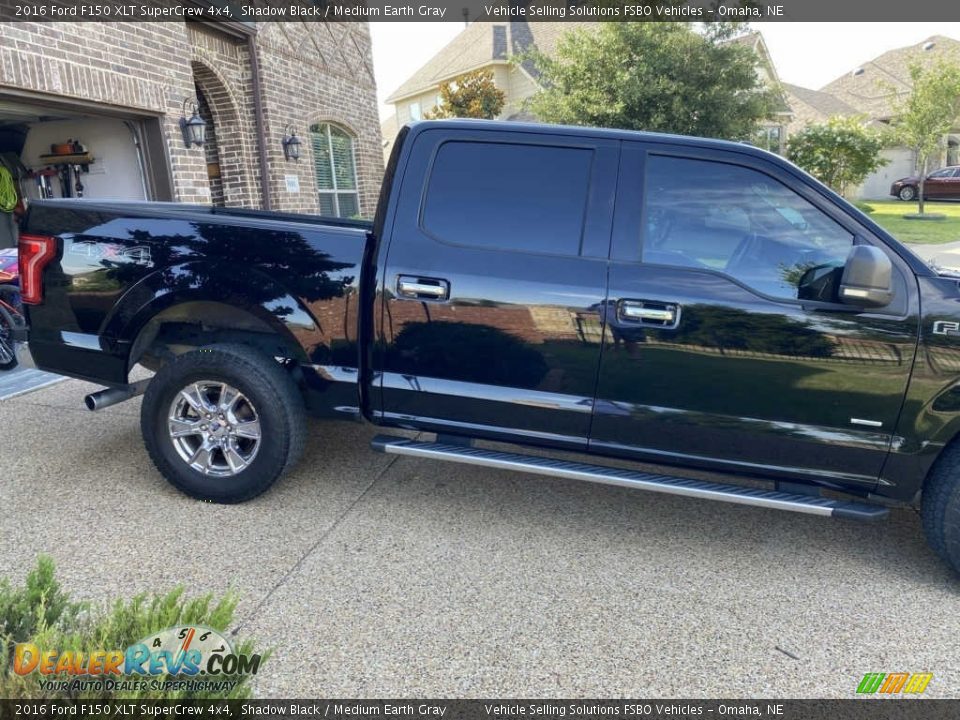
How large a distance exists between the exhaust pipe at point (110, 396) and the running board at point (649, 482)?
1520 mm

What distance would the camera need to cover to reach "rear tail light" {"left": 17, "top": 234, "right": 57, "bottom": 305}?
3430 mm

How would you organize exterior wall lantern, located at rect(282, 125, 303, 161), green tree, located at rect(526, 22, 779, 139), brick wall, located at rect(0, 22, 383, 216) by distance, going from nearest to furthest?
brick wall, located at rect(0, 22, 383, 216) → exterior wall lantern, located at rect(282, 125, 303, 161) → green tree, located at rect(526, 22, 779, 139)

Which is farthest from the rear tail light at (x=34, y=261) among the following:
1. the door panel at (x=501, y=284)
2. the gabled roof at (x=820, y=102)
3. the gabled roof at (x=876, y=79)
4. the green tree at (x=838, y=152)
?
the gabled roof at (x=876, y=79)

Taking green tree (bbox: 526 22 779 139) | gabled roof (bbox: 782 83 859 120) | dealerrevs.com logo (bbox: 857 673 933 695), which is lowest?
dealerrevs.com logo (bbox: 857 673 933 695)

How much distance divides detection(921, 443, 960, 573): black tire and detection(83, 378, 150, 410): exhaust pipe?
13.2 ft

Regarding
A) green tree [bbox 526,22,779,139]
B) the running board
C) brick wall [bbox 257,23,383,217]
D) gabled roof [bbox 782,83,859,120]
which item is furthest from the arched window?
gabled roof [bbox 782,83,859,120]

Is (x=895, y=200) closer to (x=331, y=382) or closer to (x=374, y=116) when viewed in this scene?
(x=374, y=116)

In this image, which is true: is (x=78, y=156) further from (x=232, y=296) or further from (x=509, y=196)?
(x=509, y=196)

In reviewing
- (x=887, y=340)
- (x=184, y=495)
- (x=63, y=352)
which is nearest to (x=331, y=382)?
(x=184, y=495)

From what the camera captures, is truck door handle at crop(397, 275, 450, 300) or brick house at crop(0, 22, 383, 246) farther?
brick house at crop(0, 22, 383, 246)

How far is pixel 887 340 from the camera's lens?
107 inches

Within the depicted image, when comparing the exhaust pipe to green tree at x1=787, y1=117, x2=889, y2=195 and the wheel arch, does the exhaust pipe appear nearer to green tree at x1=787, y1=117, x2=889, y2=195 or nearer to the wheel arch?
the wheel arch

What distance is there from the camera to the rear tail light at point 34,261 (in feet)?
11.3

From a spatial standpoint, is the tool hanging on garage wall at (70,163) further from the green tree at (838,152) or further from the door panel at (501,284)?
the green tree at (838,152)
